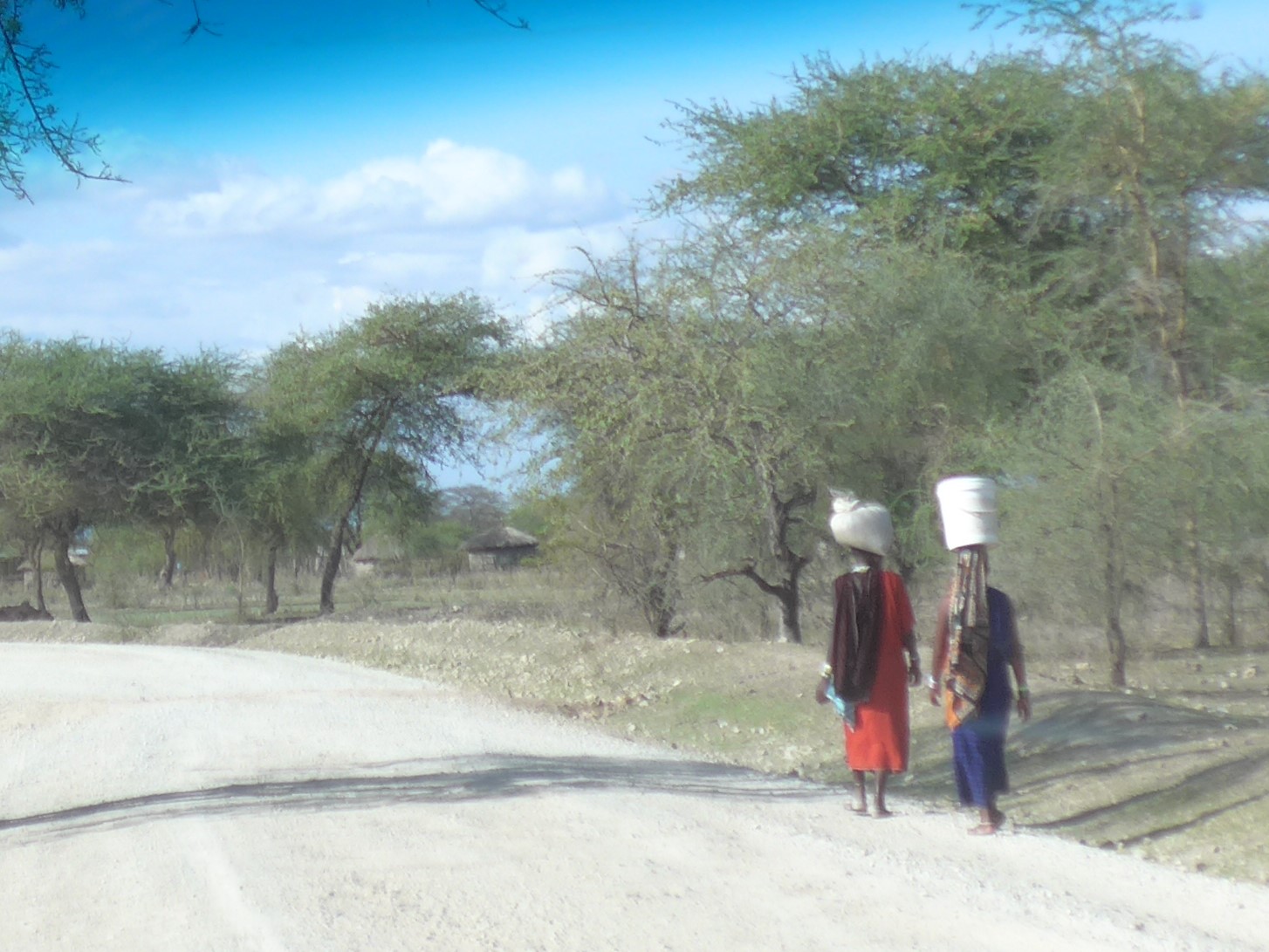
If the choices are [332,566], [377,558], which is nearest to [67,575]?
[332,566]

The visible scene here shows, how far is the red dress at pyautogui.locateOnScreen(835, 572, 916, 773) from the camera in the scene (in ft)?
26.4

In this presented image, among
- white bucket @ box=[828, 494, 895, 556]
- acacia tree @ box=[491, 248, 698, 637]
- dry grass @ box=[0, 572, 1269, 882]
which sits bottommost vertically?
dry grass @ box=[0, 572, 1269, 882]

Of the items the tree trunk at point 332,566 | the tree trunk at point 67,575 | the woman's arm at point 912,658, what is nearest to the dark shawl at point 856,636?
the woman's arm at point 912,658

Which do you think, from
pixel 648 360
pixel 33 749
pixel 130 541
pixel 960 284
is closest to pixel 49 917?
pixel 33 749

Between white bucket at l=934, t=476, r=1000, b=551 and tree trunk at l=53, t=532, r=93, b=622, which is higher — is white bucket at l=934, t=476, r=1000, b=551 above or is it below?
above

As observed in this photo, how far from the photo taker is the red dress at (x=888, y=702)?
8047mm

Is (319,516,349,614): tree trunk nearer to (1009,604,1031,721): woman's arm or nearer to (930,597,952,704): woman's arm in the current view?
(930,597,952,704): woman's arm

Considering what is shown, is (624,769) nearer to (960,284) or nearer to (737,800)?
(737,800)

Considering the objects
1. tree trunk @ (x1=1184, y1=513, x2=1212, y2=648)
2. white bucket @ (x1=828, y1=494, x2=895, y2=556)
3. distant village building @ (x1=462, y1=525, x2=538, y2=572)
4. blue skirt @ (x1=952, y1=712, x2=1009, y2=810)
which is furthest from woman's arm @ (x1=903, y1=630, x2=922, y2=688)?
distant village building @ (x1=462, y1=525, x2=538, y2=572)

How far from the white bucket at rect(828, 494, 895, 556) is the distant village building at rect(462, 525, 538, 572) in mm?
62467

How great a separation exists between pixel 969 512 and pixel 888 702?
133cm

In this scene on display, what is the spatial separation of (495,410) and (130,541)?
99.7 feet

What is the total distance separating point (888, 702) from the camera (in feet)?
26.5

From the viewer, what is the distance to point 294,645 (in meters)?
22.9
